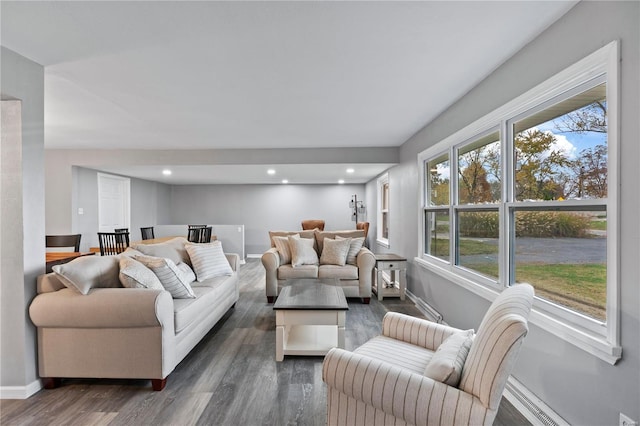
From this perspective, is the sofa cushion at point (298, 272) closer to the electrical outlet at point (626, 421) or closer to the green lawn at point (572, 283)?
the green lawn at point (572, 283)

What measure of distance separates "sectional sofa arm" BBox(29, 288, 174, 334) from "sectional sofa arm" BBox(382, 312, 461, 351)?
1604 millimetres

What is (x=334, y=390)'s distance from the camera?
5.21 ft

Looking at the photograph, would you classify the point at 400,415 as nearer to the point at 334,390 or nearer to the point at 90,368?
the point at 334,390

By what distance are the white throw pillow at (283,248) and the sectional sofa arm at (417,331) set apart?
289 cm

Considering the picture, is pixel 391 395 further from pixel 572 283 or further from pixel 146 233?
pixel 146 233

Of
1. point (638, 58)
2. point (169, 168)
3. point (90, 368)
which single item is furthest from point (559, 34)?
point (169, 168)

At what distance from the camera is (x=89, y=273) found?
2.39 metres

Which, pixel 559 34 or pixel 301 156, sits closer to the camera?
pixel 559 34

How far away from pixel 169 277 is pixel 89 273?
1.93ft

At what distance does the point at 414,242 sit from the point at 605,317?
288 cm

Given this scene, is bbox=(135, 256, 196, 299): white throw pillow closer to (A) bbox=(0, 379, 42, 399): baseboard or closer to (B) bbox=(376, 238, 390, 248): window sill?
(A) bbox=(0, 379, 42, 399): baseboard

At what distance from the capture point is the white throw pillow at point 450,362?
1298 mm

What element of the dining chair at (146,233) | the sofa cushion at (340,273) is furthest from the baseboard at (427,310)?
the dining chair at (146,233)

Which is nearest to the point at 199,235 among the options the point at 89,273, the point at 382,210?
the point at 382,210
